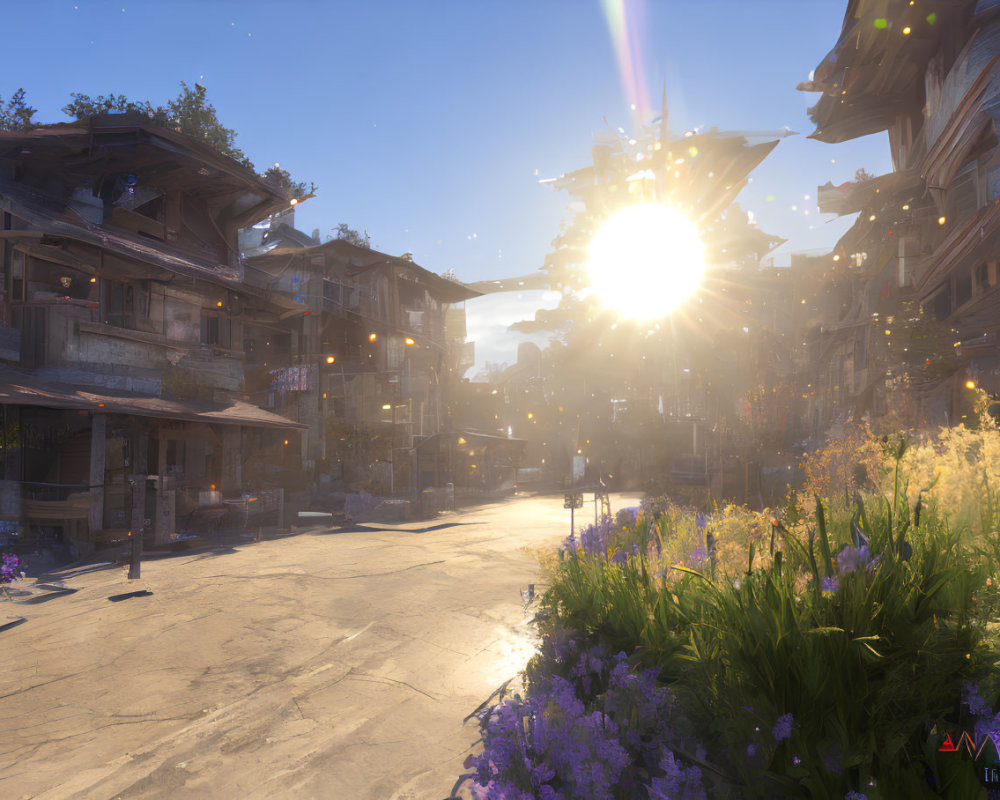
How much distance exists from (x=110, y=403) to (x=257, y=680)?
10.9 metres

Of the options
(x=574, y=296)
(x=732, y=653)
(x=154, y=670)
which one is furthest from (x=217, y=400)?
(x=574, y=296)

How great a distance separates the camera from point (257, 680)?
5.09m

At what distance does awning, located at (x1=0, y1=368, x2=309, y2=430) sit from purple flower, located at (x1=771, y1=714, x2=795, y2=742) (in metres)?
13.5

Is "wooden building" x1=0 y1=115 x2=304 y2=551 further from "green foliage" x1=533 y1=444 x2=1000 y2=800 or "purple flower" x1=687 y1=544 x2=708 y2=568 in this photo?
"green foliage" x1=533 y1=444 x2=1000 y2=800

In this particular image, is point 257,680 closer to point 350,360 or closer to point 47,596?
point 47,596

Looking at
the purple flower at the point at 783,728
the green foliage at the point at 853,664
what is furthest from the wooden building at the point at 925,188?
the purple flower at the point at 783,728

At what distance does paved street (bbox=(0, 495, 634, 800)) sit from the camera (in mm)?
3635

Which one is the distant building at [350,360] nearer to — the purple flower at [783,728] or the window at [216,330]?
the window at [216,330]

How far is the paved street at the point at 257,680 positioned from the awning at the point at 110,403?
4.28 metres

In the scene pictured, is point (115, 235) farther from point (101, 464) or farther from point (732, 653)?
point (732, 653)

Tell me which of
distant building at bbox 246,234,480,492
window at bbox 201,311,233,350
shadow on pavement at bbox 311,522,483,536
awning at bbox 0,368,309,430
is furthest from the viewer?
distant building at bbox 246,234,480,492

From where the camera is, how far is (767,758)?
2564 millimetres

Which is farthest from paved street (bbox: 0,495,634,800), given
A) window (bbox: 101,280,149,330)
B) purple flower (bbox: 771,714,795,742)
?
window (bbox: 101,280,149,330)

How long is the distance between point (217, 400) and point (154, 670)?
15.7m
